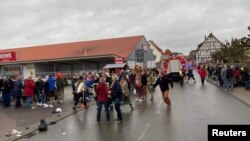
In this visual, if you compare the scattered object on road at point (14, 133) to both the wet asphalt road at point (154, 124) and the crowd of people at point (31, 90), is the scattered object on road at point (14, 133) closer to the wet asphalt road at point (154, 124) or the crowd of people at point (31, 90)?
the wet asphalt road at point (154, 124)

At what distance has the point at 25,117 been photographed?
17.0m

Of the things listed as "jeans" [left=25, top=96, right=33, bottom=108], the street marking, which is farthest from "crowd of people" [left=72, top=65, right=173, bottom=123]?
"jeans" [left=25, top=96, right=33, bottom=108]

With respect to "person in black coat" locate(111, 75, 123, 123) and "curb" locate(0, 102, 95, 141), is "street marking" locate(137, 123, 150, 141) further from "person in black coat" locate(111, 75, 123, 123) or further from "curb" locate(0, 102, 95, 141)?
"curb" locate(0, 102, 95, 141)

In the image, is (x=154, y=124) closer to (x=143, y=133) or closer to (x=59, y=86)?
(x=143, y=133)

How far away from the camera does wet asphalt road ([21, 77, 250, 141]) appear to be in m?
11.2

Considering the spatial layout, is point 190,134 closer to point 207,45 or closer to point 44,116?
point 44,116

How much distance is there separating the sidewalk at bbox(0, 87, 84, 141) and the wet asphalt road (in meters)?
0.68

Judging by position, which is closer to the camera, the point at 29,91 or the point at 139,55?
the point at 29,91

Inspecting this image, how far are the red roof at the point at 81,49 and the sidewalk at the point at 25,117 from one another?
34.6 m

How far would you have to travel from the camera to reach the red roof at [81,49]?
5559cm

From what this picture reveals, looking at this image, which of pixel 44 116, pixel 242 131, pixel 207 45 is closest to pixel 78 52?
pixel 44 116

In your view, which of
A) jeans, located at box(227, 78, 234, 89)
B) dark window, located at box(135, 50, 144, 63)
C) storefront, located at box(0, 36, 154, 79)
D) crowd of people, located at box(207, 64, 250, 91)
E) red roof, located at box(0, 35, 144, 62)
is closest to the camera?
crowd of people, located at box(207, 64, 250, 91)

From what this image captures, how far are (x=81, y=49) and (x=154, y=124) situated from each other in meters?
45.7

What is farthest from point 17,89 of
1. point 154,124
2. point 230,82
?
point 230,82
